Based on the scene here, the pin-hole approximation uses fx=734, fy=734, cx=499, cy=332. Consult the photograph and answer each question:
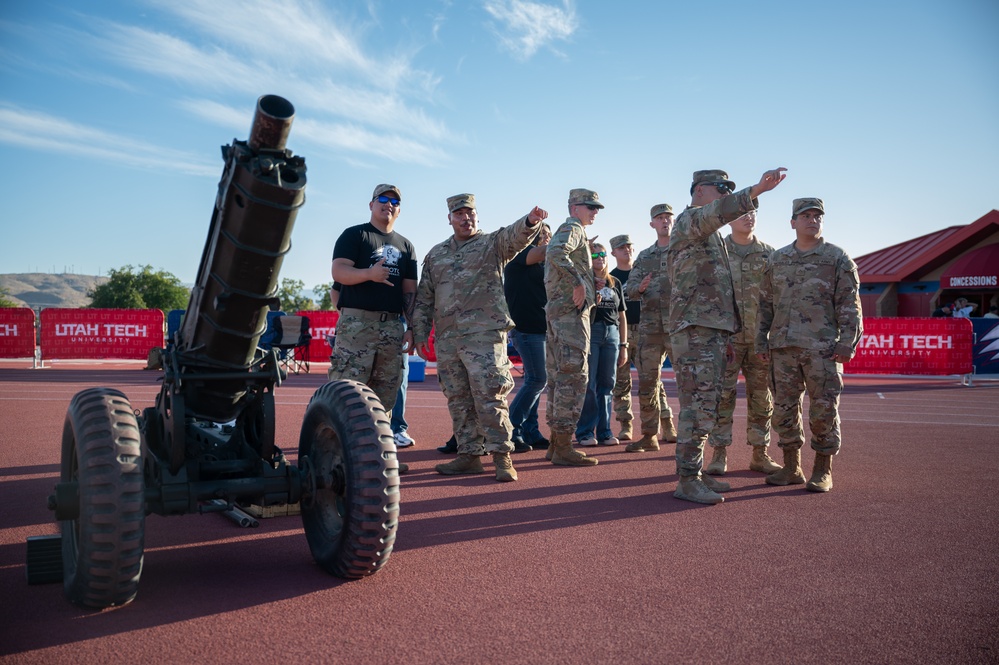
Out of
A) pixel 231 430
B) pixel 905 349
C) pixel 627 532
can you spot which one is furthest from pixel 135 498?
pixel 905 349

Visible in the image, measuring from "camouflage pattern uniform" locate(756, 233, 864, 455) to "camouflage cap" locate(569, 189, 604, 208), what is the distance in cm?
168

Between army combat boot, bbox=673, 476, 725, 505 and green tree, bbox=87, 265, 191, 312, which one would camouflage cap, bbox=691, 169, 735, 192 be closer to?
army combat boot, bbox=673, 476, 725, 505

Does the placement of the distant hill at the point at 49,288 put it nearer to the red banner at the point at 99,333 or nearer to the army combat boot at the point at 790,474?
the red banner at the point at 99,333

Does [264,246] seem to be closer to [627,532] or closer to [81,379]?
[627,532]

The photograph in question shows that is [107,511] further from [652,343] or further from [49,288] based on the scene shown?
[49,288]

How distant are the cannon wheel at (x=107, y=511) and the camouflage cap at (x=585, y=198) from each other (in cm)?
447

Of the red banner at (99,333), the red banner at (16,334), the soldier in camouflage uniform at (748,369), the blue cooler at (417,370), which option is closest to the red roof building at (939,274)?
the blue cooler at (417,370)

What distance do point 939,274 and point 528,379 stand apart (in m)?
25.6

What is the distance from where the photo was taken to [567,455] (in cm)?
677

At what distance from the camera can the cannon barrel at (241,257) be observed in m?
3.26

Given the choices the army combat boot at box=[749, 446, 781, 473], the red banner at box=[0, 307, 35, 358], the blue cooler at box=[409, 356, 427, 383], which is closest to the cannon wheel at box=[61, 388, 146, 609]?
the army combat boot at box=[749, 446, 781, 473]

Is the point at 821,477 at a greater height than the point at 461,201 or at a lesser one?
lesser

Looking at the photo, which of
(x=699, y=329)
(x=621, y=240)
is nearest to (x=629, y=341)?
(x=621, y=240)

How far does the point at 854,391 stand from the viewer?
586 inches
